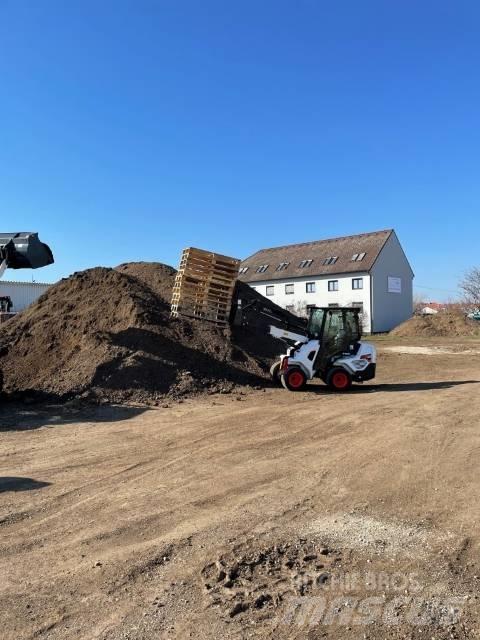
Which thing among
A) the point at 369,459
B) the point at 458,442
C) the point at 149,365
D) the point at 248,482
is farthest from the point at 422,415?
the point at 149,365

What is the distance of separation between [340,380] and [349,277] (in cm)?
3770

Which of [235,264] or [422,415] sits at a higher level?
[235,264]

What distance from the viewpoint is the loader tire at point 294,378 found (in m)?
15.6

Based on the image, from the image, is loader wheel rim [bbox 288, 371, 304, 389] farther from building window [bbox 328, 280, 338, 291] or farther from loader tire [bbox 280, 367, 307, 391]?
building window [bbox 328, 280, 338, 291]

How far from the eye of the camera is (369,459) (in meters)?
8.35

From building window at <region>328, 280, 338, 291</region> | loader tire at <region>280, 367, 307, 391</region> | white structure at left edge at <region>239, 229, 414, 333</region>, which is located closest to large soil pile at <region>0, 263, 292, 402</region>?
loader tire at <region>280, 367, 307, 391</region>

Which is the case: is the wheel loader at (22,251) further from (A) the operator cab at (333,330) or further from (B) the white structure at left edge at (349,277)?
(B) the white structure at left edge at (349,277)

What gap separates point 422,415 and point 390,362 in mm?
12166

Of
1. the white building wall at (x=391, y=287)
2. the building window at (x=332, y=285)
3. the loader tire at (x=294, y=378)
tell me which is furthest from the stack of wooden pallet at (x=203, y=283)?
the building window at (x=332, y=285)

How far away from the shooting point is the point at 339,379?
629 inches

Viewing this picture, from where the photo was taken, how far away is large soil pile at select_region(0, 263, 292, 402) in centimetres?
1451

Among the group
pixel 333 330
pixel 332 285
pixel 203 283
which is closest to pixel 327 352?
pixel 333 330

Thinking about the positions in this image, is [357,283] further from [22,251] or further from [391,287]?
[22,251]

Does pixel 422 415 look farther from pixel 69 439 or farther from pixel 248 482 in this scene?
pixel 69 439
